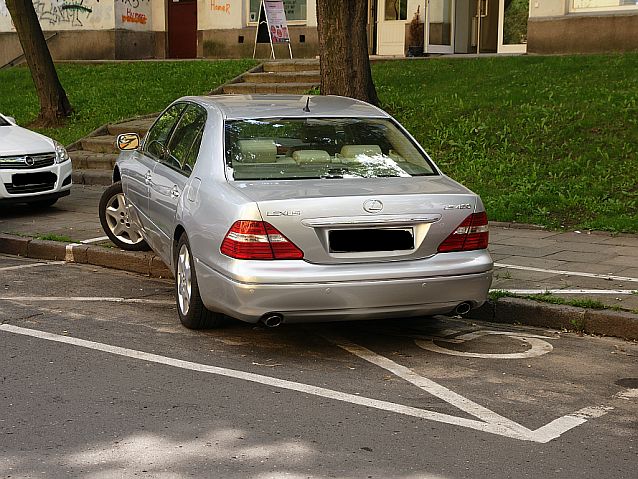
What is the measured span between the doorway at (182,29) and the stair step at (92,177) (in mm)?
13413

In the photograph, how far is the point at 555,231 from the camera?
10.8m

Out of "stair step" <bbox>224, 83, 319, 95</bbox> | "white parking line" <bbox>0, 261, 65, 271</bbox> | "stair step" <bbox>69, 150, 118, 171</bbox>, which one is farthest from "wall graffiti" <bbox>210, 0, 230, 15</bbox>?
"white parking line" <bbox>0, 261, 65, 271</bbox>

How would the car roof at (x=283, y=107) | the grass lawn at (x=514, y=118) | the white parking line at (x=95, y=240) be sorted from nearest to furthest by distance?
the car roof at (x=283, y=107)
the white parking line at (x=95, y=240)
the grass lawn at (x=514, y=118)

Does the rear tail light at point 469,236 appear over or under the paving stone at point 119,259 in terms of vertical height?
over

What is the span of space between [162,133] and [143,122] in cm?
957

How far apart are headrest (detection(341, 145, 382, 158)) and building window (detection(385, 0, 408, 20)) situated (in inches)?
724

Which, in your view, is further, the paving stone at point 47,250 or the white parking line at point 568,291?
the paving stone at point 47,250

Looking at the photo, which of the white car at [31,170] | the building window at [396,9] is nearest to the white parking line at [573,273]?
the white car at [31,170]

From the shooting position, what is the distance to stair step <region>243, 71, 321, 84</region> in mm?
19328

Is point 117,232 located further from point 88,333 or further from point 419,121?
point 419,121

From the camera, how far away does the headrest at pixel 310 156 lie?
698 centimetres

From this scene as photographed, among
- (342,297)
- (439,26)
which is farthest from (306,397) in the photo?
(439,26)

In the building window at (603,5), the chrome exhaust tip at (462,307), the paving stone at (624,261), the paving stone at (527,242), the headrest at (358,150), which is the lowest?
the paving stone at (527,242)

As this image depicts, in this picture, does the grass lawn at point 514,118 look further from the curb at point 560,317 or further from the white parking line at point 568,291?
the curb at point 560,317
